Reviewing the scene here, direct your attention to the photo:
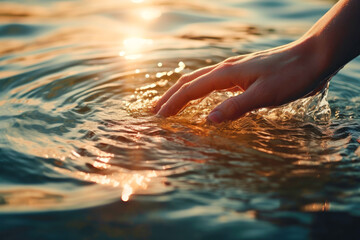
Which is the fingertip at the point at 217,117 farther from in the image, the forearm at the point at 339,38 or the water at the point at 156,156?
the forearm at the point at 339,38

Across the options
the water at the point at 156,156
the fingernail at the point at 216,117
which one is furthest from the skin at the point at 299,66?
the water at the point at 156,156

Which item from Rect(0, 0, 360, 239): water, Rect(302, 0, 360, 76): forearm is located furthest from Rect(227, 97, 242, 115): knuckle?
Rect(302, 0, 360, 76): forearm

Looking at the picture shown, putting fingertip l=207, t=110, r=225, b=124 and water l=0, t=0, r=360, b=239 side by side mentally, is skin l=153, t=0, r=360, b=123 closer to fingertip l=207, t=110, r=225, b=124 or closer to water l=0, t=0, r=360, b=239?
fingertip l=207, t=110, r=225, b=124

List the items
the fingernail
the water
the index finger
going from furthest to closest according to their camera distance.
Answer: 1. the index finger
2. the fingernail
3. the water

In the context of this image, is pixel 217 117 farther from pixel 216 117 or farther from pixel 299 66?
pixel 299 66

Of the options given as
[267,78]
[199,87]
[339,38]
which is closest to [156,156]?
[199,87]

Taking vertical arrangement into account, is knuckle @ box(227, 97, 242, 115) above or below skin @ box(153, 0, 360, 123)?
below
